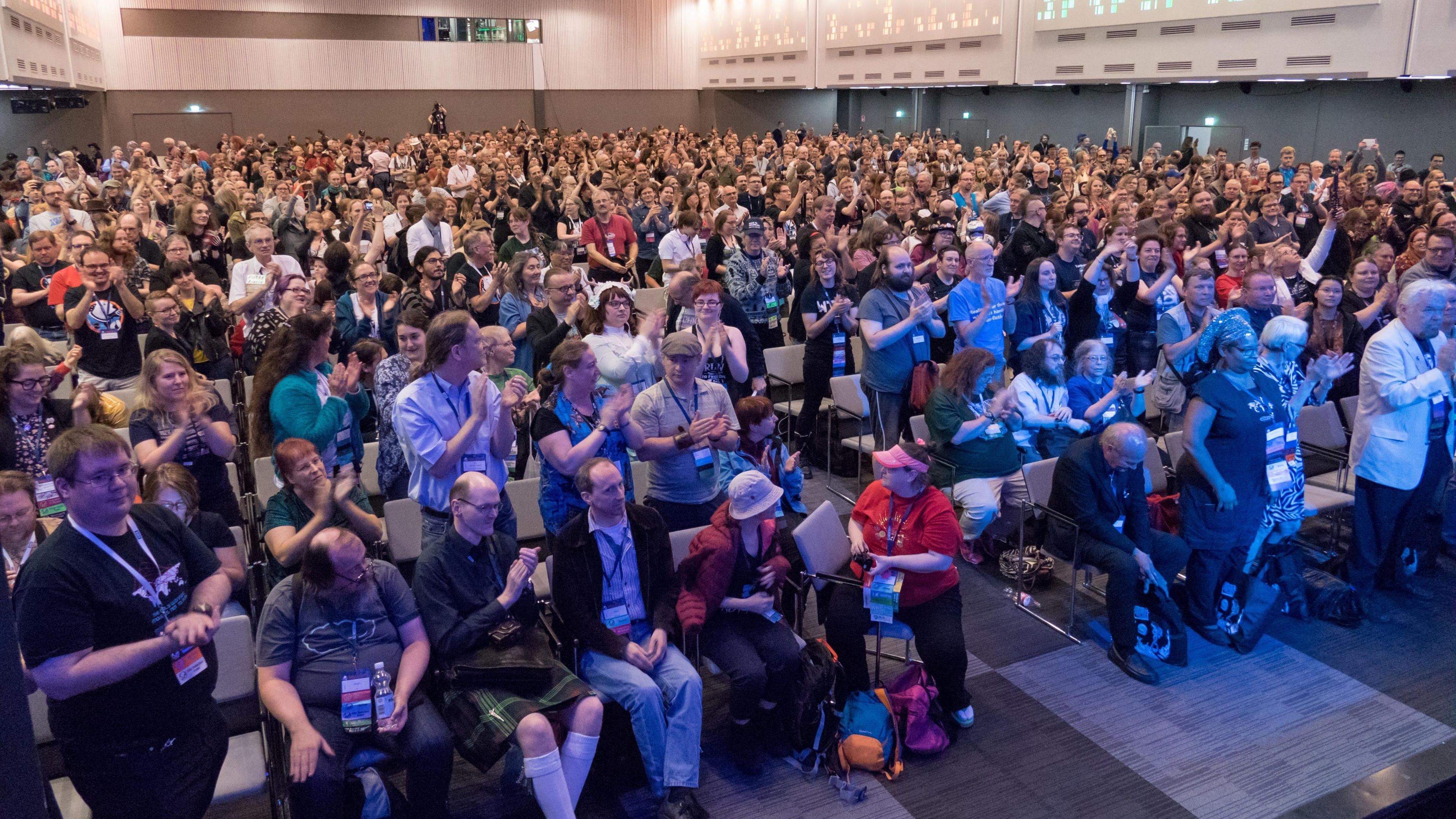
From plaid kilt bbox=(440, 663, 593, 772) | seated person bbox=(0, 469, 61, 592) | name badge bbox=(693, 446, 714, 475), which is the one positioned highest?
seated person bbox=(0, 469, 61, 592)

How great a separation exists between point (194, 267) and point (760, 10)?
22533 millimetres

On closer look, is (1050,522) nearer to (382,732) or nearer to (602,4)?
(382,732)

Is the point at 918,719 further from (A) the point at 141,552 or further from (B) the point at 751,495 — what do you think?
(A) the point at 141,552

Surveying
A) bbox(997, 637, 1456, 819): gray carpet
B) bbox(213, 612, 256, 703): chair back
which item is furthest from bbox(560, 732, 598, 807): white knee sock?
bbox(997, 637, 1456, 819): gray carpet

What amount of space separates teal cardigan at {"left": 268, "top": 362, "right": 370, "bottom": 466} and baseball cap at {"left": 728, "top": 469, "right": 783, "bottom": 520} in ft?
5.59

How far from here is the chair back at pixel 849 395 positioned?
19.8 ft

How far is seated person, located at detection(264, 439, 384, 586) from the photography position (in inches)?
140

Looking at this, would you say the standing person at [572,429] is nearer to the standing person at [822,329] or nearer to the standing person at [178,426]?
the standing person at [178,426]

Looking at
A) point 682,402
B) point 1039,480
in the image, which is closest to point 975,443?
point 1039,480

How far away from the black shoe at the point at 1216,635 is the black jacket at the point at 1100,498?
57 cm

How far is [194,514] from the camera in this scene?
3496mm

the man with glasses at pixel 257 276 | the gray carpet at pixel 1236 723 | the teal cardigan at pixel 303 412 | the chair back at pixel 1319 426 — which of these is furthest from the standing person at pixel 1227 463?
the man with glasses at pixel 257 276

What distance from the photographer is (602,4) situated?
29469mm

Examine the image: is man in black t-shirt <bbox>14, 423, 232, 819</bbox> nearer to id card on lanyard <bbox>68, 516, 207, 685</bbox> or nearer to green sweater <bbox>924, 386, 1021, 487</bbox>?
id card on lanyard <bbox>68, 516, 207, 685</bbox>
